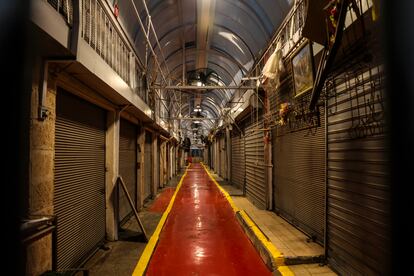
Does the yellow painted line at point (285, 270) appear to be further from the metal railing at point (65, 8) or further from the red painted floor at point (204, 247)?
the metal railing at point (65, 8)

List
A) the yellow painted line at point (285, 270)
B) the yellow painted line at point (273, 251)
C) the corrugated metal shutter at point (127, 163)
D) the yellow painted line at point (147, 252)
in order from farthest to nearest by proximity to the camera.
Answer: the corrugated metal shutter at point (127, 163) → the yellow painted line at point (147, 252) → the yellow painted line at point (273, 251) → the yellow painted line at point (285, 270)

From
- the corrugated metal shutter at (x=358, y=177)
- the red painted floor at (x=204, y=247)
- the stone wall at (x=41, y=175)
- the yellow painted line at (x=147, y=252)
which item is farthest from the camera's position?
the red painted floor at (x=204, y=247)

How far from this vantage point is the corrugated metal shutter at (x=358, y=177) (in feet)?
10.5

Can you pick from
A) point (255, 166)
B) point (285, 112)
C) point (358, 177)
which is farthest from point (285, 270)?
point (255, 166)

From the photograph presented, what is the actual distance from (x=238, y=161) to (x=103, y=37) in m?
10.9

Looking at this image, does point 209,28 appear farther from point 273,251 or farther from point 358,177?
point 358,177

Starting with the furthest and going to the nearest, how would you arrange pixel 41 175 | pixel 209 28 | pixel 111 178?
pixel 209 28
pixel 111 178
pixel 41 175

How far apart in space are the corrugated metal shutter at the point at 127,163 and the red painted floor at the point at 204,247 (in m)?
1.21

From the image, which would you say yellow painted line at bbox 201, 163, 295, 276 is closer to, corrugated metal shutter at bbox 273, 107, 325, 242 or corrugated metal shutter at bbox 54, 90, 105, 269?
corrugated metal shutter at bbox 273, 107, 325, 242

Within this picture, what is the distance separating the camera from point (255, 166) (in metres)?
10.2

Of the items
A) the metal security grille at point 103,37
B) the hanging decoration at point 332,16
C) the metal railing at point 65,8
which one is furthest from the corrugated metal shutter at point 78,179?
the hanging decoration at point 332,16

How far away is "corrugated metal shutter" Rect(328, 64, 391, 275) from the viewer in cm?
319
